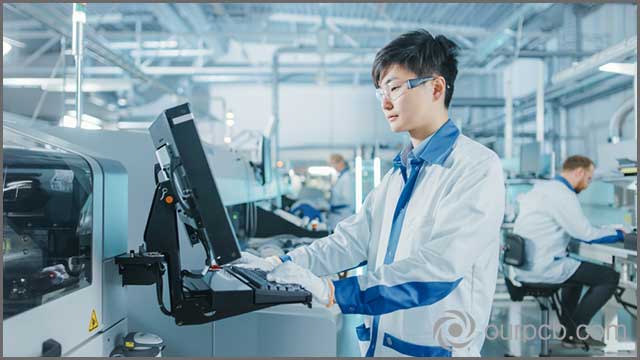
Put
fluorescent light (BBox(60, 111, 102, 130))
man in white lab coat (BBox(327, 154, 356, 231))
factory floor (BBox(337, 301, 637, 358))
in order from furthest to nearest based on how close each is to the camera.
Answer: man in white lab coat (BBox(327, 154, 356, 231)), factory floor (BBox(337, 301, 637, 358)), fluorescent light (BBox(60, 111, 102, 130))

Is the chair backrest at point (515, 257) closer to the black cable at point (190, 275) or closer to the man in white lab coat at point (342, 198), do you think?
the man in white lab coat at point (342, 198)

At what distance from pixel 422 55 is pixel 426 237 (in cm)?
45

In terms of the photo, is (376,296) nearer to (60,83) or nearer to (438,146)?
(438,146)

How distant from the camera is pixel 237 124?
8.69m

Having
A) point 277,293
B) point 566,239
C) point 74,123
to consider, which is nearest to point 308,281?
point 277,293

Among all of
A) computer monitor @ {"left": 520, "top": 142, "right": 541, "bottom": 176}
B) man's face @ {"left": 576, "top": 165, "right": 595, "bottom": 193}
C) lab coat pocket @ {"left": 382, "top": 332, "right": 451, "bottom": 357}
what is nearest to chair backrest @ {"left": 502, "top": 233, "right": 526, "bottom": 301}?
man's face @ {"left": 576, "top": 165, "right": 595, "bottom": 193}

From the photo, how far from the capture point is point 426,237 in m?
1.27

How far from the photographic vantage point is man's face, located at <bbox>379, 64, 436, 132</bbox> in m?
1.30

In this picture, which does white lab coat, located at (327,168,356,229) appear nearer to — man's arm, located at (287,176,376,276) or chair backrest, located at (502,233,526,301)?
chair backrest, located at (502,233,526,301)

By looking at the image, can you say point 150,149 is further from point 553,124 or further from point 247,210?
point 553,124

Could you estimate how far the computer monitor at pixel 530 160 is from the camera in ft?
15.2

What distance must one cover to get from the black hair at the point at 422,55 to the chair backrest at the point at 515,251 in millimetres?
2290

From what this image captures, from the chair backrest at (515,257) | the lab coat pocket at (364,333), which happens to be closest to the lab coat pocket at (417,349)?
the lab coat pocket at (364,333)

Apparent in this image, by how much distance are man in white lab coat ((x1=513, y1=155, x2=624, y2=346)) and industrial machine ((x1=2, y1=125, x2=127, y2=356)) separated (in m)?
2.78
